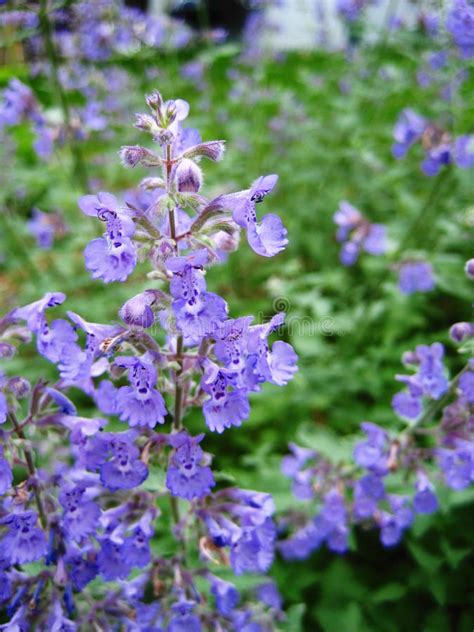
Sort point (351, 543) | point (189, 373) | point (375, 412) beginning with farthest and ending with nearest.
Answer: point (375, 412) < point (351, 543) < point (189, 373)

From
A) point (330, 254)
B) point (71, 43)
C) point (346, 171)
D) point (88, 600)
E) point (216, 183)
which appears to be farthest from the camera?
point (346, 171)

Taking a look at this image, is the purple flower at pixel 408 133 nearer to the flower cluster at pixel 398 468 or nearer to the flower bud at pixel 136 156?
the flower cluster at pixel 398 468

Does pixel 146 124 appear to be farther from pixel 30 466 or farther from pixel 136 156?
pixel 30 466

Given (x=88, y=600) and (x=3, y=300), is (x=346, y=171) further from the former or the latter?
(x=88, y=600)

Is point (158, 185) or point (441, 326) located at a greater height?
point (158, 185)

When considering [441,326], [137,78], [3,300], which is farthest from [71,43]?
[441,326]

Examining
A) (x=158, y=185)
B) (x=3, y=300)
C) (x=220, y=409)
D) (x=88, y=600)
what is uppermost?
(x=158, y=185)
